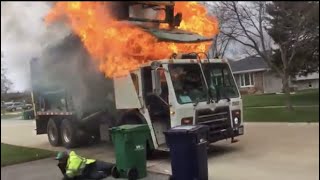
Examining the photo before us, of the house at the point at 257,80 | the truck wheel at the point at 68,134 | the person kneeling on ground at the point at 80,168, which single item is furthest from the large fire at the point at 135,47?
the truck wheel at the point at 68,134

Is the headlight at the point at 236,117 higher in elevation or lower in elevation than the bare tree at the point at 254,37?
lower

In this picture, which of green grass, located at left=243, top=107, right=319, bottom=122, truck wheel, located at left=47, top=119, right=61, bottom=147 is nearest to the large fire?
green grass, located at left=243, top=107, right=319, bottom=122

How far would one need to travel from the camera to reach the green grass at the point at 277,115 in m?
13.6

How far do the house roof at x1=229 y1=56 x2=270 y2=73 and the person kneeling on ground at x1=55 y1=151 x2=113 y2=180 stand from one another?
4.64 meters

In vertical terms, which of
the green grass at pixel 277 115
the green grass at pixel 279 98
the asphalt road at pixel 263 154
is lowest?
the asphalt road at pixel 263 154

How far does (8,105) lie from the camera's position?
38.3 ft

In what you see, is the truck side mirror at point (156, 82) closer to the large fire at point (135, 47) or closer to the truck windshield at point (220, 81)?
the large fire at point (135, 47)

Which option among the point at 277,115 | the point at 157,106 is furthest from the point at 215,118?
the point at 277,115

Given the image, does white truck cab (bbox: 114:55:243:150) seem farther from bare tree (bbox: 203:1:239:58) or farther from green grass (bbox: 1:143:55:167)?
green grass (bbox: 1:143:55:167)

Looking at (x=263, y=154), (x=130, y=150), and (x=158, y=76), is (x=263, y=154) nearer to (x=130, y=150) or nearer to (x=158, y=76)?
(x=158, y=76)

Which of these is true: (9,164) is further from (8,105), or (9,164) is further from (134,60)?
(134,60)

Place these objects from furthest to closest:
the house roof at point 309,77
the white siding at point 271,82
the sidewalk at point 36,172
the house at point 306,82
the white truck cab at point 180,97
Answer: the house roof at point 309,77 < the white siding at point 271,82 < the house at point 306,82 < the white truck cab at point 180,97 < the sidewalk at point 36,172

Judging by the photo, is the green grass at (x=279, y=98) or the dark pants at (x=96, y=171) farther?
the green grass at (x=279, y=98)

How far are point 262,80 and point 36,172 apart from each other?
564cm
